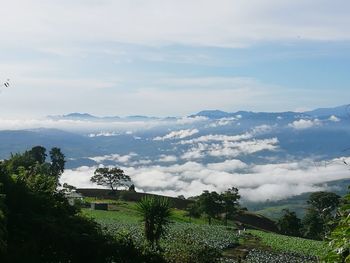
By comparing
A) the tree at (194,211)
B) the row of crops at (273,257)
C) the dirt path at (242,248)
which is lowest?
the row of crops at (273,257)

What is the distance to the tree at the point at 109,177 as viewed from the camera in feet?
401

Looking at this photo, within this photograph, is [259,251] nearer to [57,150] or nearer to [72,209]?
[72,209]

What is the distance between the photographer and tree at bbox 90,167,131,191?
122 meters

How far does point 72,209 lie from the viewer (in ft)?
88.7

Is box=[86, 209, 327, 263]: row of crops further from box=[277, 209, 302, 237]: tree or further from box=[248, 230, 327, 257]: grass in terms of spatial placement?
box=[277, 209, 302, 237]: tree

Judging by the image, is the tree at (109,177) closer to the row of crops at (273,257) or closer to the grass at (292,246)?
the grass at (292,246)

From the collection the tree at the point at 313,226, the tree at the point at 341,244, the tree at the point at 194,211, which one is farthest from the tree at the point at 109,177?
the tree at the point at 341,244

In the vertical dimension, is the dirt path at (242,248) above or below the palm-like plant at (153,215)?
below

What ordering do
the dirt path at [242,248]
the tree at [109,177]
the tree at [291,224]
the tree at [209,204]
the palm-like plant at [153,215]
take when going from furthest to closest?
the tree at [109,177] < the tree at [291,224] < the tree at [209,204] < the dirt path at [242,248] < the palm-like plant at [153,215]

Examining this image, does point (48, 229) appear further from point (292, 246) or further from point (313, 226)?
point (313, 226)

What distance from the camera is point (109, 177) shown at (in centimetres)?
12356

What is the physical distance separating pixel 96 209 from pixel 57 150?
3919cm

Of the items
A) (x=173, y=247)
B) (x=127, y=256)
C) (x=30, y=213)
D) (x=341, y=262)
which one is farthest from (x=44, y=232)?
(x=341, y=262)

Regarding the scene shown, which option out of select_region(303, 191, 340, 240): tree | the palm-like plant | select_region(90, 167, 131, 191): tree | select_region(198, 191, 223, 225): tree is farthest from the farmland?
select_region(90, 167, 131, 191): tree
